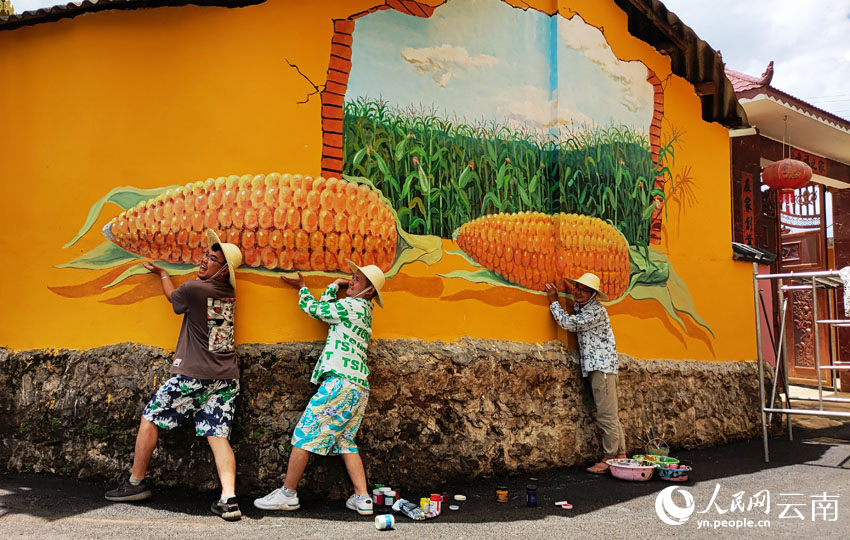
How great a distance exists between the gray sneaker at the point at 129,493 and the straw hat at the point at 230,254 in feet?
5.02

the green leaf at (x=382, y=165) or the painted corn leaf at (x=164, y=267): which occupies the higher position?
the green leaf at (x=382, y=165)

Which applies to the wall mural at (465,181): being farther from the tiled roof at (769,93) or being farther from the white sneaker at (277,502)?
the tiled roof at (769,93)

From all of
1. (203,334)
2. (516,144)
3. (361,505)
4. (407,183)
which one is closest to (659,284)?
(516,144)

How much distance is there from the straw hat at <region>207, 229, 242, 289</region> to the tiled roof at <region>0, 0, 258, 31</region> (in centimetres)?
185

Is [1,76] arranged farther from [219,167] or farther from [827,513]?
[827,513]

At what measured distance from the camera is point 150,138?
5156mm

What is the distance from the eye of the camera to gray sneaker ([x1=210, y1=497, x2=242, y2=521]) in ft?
14.0

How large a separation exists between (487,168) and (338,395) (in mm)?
2482

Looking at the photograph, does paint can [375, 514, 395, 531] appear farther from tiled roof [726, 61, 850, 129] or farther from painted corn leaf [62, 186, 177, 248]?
tiled roof [726, 61, 850, 129]

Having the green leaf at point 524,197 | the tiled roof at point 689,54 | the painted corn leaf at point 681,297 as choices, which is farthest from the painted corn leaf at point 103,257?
the tiled roof at point 689,54

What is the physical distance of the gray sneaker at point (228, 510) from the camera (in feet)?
14.0

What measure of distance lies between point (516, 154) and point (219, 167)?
2628 millimetres

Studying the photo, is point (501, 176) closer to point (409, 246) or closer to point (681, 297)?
point (409, 246)

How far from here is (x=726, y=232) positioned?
313 inches
